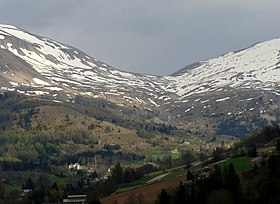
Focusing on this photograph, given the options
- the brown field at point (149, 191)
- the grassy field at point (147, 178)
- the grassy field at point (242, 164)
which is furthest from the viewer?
the grassy field at point (147, 178)

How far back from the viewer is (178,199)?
99938mm

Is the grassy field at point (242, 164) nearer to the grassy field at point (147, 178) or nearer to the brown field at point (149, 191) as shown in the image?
the brown field at point (149, 191)

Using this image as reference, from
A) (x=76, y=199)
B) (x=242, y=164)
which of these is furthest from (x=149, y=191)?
(x=76, y=199)

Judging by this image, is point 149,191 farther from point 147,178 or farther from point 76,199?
point 147,178

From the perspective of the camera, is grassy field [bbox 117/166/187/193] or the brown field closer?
the brown field

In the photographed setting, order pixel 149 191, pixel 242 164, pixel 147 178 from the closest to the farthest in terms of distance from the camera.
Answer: pixel 149 191, pixel 242 164, pixel 147 178

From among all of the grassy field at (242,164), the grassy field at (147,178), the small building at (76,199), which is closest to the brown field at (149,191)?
the small building at (76,199)

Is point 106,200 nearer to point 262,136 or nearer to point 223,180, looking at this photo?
point 223,180

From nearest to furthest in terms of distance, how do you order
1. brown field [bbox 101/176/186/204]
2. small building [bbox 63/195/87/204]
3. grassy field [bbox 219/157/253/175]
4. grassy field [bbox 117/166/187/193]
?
1. brown field [bbox 101/176/186/204]
2. grassy field [bbox 219/157/253/175]
3. small building [bbox 63/195/87/204]
4. grassy field [bbox 117/166/187/193]

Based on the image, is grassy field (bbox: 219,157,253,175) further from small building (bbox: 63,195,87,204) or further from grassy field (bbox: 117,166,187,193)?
small building (bbox: 63,195,87,204)

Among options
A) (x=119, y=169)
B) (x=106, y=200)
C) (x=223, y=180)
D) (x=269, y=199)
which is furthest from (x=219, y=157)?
(x=269, y=199)

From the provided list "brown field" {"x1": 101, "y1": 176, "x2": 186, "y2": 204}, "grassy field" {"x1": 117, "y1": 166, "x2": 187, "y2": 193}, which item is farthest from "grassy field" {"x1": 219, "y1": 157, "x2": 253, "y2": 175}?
"grassy field" {"x1": 117, "y1": 166, "x2": 187, "y2": 193}

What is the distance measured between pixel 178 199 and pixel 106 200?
133 ft

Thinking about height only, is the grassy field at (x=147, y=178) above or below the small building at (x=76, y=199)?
above
